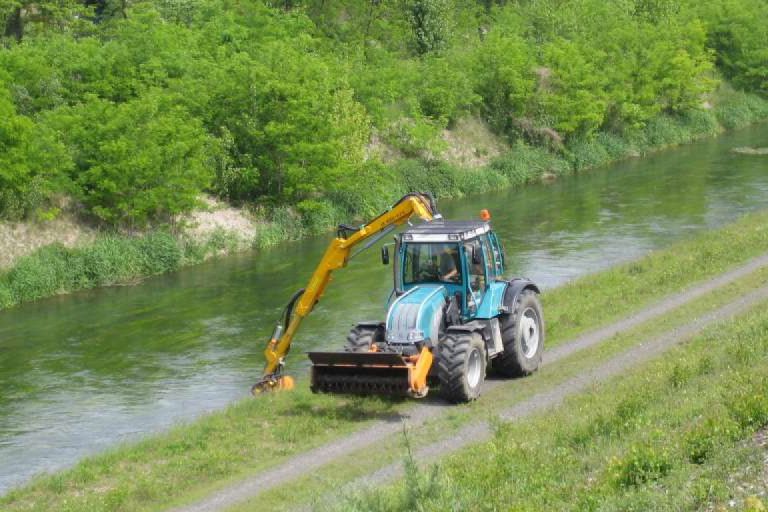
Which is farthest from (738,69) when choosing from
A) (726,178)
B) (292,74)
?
(292,74)

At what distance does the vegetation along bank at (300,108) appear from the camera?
3803cm

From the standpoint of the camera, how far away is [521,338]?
21.1 m

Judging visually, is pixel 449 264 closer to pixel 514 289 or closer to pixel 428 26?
pixel 514 289

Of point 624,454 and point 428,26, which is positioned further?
point 428,26

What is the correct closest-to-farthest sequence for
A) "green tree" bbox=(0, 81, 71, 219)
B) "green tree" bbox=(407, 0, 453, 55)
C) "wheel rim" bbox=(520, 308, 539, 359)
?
"wheel rim" bbox=(520, 308, 539, 359) < "green tree" bbox=(0, 81, 71, 219) < "green tree" bbox=(407, 0, 453, 55)

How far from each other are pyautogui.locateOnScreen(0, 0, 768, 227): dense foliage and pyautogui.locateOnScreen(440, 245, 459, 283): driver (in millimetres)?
19307

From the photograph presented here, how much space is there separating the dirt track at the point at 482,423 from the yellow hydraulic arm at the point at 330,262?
345 centimetres

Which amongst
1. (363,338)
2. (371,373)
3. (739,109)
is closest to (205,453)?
(371,373)

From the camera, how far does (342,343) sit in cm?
2616

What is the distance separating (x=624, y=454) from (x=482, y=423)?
199 inches

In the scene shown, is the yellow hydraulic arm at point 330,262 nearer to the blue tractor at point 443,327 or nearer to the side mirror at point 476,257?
the blue tractor at point 443,327

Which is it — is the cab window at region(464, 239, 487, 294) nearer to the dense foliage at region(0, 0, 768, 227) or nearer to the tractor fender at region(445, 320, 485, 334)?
the tractor fender at region(445, 320, 485, 334)

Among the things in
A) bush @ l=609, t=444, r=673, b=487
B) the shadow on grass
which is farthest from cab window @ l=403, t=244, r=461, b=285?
bush @ l=609, t=444, r=673, b=487

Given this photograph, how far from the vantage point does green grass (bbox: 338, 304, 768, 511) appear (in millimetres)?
11727
